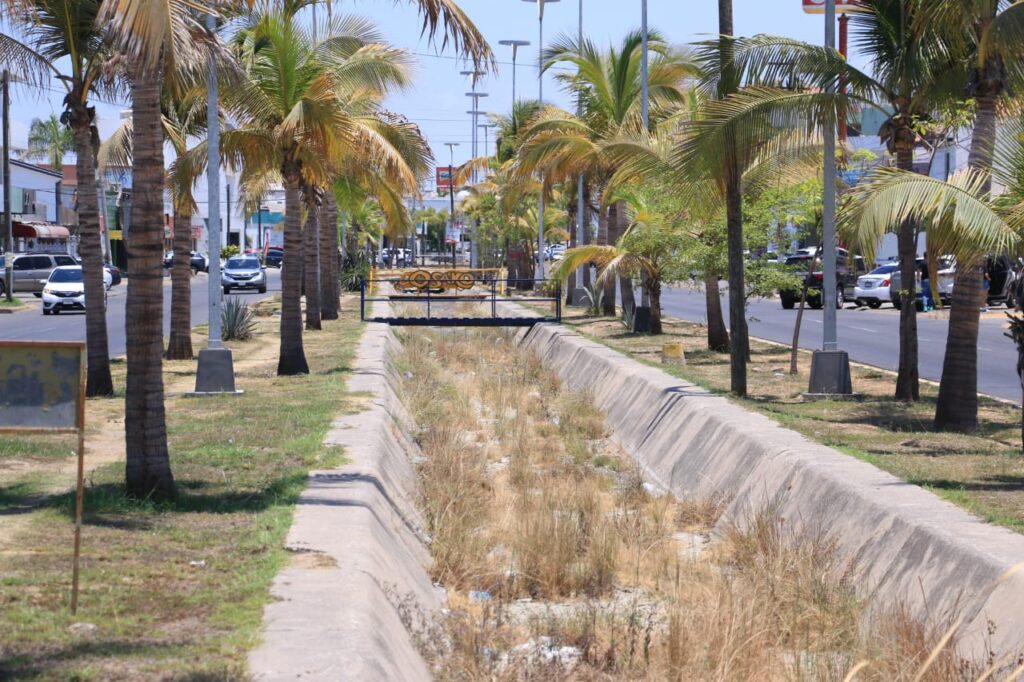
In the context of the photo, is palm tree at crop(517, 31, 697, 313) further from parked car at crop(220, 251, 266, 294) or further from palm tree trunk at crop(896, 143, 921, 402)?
parked car at crop(220, 251, 266, 294)

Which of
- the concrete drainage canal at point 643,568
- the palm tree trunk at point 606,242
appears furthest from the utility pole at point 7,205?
the concrete drainage canal at point 643,568

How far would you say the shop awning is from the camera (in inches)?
2908

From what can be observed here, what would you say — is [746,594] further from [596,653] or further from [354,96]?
[354,96]

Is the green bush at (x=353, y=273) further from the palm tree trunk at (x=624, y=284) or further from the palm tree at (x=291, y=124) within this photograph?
the palm tree at (x=291, y=124)

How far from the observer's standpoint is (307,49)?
2112 cm

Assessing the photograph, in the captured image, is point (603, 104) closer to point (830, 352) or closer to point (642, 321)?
point (642, 321)

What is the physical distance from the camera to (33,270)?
5597 centimetres

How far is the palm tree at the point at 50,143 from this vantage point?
99812 millimetres

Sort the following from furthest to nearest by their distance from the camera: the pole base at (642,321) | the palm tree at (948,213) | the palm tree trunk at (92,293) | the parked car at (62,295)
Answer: the parked car at (62,295), the pole base at (642,321), the palm tree trunk at (92,293), the palm tree at (948,213)

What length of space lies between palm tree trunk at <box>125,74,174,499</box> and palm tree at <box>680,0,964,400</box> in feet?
24.5

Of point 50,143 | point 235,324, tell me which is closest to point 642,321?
point 235,324

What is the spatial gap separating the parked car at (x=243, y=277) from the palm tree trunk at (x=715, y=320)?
3985 centimetres

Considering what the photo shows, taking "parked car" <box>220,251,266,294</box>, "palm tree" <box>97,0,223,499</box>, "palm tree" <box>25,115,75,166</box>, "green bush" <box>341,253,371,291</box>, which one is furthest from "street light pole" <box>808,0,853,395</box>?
"palm tree" <box>25,115,75,166</box>

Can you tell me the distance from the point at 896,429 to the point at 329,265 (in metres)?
25.8
